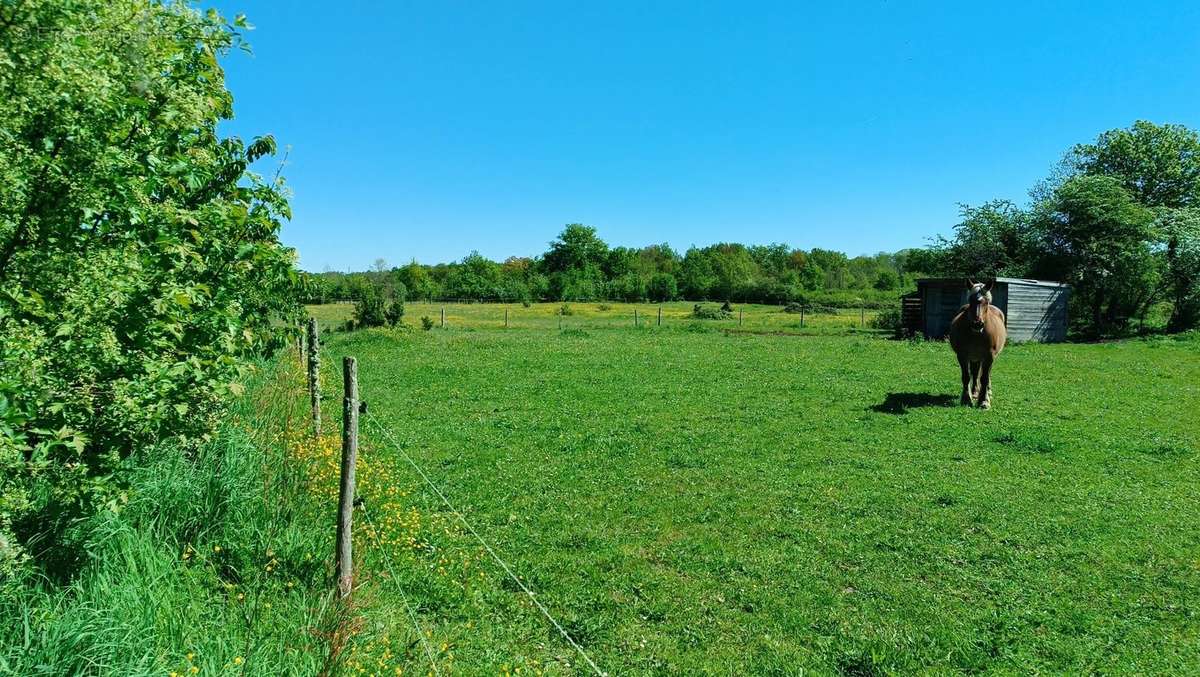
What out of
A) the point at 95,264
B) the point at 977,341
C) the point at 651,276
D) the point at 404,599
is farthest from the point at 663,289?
the point at 95,264

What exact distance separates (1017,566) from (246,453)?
7.04 m

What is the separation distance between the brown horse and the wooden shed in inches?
603

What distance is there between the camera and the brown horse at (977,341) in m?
12.8

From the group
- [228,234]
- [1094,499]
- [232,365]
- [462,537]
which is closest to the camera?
[232,365]

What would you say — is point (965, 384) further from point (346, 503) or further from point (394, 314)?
point (394, 314)

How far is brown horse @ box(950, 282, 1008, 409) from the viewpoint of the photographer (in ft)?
42.0

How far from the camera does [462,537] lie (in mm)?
6379

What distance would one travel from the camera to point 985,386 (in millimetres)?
13094

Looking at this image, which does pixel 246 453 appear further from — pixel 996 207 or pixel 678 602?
pixel 996 207

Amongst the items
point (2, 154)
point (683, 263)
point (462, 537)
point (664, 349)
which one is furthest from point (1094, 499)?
point (683, 263)

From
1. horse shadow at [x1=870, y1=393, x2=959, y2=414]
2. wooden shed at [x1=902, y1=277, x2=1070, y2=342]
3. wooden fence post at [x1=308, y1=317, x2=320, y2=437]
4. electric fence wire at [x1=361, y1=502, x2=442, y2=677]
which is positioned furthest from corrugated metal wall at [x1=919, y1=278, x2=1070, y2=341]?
electric fence wire at [x1=361, y1=502, x2=442, y2=677]

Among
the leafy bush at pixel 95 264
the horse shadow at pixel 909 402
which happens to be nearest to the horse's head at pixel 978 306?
the horse shadow at pixel 909 402

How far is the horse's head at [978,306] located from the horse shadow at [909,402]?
1.66 metres

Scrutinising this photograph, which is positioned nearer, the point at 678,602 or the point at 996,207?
the point at 678,602
